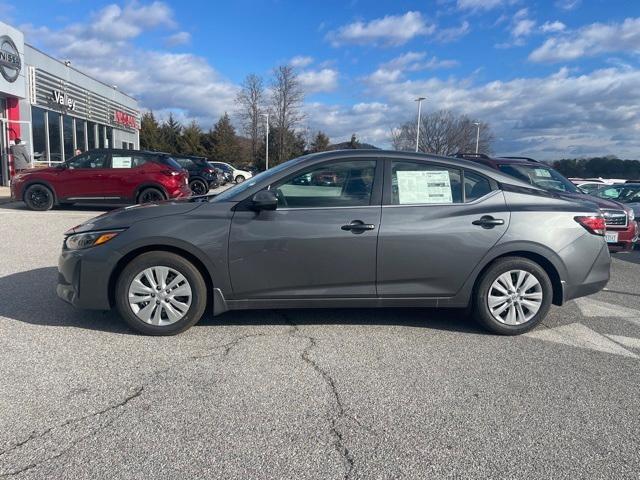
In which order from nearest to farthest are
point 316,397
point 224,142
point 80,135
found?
1. point 316,397
2. point 80,135
3. point 224,142

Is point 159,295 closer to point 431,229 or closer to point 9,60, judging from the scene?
point 431,229

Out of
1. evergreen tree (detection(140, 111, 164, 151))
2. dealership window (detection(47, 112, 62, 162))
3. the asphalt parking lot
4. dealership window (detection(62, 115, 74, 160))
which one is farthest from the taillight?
evergreen tree (detection(140, 111, 164, 151))

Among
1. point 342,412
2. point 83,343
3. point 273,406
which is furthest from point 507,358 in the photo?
point 83,343

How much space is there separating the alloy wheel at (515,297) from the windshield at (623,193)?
7.82 m

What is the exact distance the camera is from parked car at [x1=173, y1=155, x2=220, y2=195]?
20641mm

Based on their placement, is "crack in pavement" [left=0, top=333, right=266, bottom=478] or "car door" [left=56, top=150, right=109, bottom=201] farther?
"car door" [left=56, top=150, right=109, bottom=201]

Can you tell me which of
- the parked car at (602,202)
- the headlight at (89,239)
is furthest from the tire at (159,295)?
the parked car at (602,202)

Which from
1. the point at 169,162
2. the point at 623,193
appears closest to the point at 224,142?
the point at 169,162

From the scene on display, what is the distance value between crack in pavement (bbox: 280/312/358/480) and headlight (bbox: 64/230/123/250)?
178 cm

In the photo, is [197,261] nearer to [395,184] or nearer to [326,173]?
[326,173]

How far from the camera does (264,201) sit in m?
4.08

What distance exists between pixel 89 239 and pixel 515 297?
3.81 metres

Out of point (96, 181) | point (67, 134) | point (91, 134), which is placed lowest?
point (96, 181)

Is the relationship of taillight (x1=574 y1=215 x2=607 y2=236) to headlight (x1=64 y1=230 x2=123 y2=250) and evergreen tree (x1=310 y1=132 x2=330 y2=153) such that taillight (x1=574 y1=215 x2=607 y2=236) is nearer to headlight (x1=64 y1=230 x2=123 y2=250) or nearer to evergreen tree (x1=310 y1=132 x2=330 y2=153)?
headlight (x1=64 y1=230 x2=123 y2=250)
